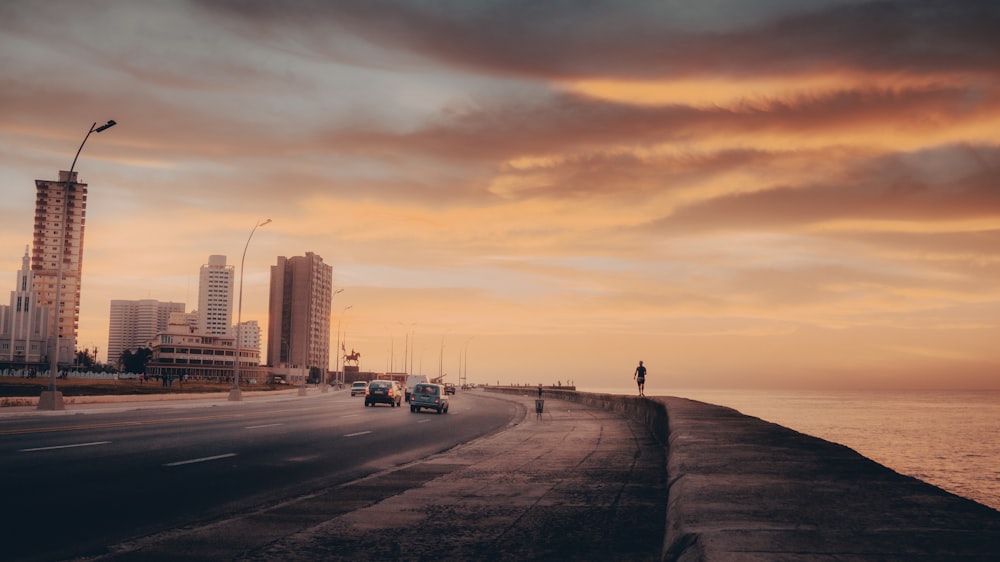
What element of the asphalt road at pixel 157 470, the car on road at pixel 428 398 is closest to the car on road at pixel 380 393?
the car on road at pixel 428 398

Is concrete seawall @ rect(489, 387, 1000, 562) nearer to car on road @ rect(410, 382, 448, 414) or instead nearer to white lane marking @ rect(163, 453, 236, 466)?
white lane marking @ rect(163, 453, 236, 466)

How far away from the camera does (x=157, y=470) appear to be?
13484 mm

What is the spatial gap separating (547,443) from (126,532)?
13553 millimetres

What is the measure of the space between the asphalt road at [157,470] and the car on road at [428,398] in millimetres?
15141

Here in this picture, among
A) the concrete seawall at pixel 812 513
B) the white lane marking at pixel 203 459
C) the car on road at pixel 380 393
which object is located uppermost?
the concrete seawall at pixel 812 513

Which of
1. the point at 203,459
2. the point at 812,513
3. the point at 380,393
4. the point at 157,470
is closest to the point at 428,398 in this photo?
the point at 380,393

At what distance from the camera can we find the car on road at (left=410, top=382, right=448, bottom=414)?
41125 millimetres

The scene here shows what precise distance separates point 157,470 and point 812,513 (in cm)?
1069

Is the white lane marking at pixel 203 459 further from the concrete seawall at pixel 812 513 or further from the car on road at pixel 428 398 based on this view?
the car on road at pixel 428 398

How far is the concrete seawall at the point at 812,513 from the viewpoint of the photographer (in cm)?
544

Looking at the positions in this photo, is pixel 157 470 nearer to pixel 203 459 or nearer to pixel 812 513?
pixel 203 459

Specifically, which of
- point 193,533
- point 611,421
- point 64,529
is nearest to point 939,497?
point 193,533

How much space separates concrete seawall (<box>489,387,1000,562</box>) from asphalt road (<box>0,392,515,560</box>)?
14.0 ft

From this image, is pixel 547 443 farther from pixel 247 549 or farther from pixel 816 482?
pixel 247 549
